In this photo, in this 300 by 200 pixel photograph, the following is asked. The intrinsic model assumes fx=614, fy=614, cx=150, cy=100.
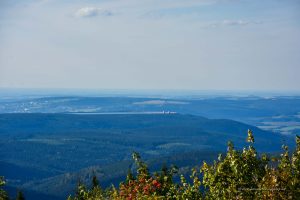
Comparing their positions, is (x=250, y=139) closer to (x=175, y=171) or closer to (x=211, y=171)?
(x=211, y=171)

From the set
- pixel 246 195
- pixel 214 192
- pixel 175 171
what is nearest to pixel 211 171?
pixel 214 192

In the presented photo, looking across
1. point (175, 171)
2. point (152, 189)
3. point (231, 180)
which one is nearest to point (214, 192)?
point (231, 180)

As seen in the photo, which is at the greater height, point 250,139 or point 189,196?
point 250,139

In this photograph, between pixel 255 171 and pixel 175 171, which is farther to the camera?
pixel 175 171

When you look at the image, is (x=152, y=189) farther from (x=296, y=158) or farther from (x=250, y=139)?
(x=296, y=158)

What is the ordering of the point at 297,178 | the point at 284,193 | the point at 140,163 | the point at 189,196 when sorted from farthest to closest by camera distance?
the point at 140,163 < the point at 189,196 < the point at 297,178 < the point at 284,193

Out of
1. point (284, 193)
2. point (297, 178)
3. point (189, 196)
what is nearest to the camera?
point (284, 193)

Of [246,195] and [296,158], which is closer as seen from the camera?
[246,195]

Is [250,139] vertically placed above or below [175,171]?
above
